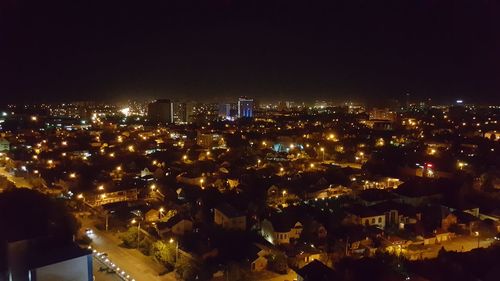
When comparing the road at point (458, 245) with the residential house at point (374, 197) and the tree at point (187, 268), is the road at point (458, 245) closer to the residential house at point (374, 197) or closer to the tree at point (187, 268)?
the residential house at point (374, 197)

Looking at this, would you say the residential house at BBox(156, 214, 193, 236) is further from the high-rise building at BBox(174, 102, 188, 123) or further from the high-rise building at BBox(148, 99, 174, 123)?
the high-rise building at BBox(174, 102, 188, 123)

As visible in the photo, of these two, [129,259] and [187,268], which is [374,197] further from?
[129,259]

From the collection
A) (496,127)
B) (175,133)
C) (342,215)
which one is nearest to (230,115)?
(175,133)

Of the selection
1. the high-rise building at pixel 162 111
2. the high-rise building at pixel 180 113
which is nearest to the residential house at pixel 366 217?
the high-rise building at pixel 162 111

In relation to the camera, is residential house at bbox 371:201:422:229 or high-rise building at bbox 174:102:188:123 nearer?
residential house at bbox 371:201:422:229

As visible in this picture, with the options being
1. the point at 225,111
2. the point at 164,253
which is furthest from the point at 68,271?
the point at 225,111

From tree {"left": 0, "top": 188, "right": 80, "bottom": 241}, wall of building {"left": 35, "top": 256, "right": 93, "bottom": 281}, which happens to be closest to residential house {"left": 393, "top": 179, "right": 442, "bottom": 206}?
wall of building {"left": 35, "top": 256, "right": 93, "bottom": 281}
